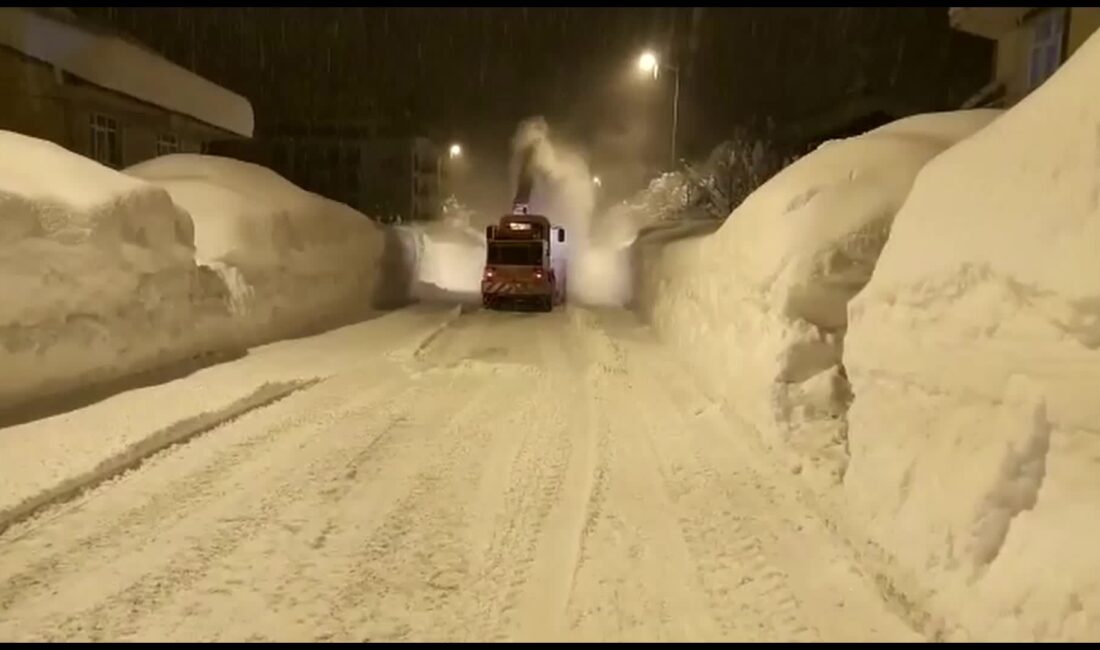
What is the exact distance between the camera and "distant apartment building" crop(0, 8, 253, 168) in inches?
672

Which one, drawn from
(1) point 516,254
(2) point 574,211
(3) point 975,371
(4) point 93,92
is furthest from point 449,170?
(3) point 975,371

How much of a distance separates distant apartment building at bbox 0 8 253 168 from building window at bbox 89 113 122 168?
0.08 ft

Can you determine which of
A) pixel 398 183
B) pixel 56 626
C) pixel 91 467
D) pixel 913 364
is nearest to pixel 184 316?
pixel 91 467

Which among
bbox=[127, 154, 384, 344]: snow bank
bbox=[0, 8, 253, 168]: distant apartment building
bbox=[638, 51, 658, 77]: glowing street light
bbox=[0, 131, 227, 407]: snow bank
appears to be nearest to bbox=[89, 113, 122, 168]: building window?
bbox=[0, 8, 253, 168]: distant apartment building

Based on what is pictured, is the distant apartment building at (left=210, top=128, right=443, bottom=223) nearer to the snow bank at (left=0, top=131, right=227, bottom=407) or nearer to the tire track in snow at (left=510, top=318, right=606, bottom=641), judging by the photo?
the snow bank at (left=0, top=131, right=227, bottom=407)

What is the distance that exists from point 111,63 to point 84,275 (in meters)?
12.7

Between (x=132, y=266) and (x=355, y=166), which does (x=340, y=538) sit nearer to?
(x=132, y=266)

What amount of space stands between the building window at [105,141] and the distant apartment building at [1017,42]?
857 inches

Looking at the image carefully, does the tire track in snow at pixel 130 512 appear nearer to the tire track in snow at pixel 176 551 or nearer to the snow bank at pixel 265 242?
the tire track in snow at pixel 176 551

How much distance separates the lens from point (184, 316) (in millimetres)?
11016

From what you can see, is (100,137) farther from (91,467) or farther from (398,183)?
(398,183)

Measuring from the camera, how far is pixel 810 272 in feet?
24.2

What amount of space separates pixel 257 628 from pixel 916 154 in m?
7.24

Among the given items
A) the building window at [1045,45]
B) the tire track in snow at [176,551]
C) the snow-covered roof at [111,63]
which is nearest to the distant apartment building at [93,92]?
the snow-covered roof at [111,63]
